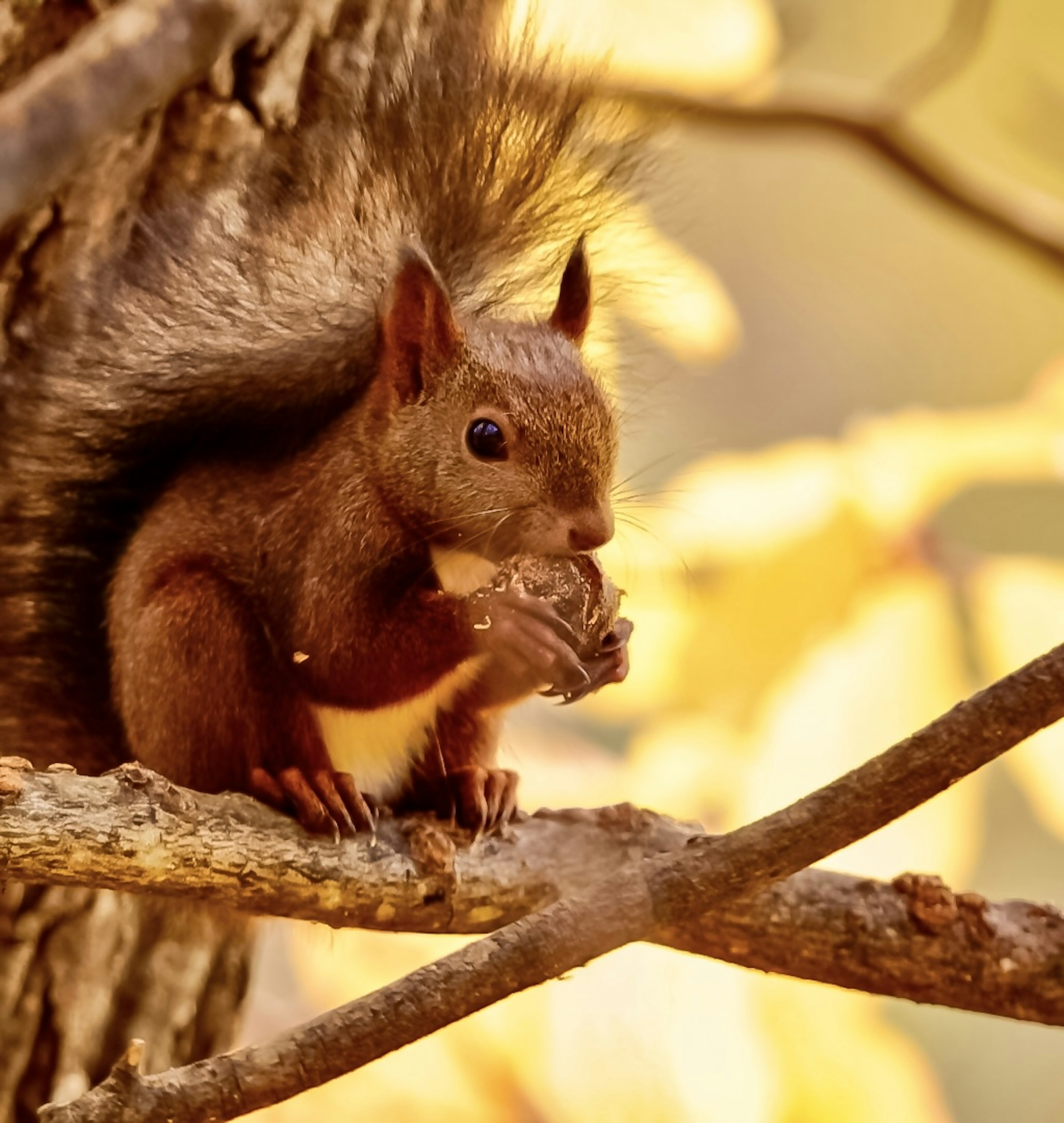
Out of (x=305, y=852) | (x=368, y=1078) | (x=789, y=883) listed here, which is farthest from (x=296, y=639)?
(x=368, y=1078)

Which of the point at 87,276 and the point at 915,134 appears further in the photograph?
the point at 915,134

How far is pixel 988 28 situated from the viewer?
3.21 m

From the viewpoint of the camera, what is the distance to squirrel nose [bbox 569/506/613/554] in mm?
1506

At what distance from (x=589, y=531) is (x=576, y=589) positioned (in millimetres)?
77

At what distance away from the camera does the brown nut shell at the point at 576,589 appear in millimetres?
1528

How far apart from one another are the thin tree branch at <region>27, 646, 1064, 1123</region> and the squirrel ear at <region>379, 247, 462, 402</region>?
703 millimetres

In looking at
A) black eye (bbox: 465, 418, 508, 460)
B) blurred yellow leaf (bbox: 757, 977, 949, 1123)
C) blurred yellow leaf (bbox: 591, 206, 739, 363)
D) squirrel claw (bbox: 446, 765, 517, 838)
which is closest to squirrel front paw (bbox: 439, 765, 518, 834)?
squirrel claw (bbox: 446, 765, 517, 838)

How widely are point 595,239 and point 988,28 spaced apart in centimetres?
184

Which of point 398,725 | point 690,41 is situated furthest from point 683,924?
point 690,41

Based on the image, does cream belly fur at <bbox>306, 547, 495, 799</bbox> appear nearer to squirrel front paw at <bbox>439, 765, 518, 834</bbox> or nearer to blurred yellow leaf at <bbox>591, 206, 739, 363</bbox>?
squirrel front paw at <bbox>439, 765, 518, 834</bbox>

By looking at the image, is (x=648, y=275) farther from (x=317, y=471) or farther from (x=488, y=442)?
(x=317, y=471)

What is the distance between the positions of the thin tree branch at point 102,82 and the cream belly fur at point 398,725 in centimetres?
64

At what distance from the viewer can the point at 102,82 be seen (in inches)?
43.6

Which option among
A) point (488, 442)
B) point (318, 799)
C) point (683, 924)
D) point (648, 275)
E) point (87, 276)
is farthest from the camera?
point (648, 275)
